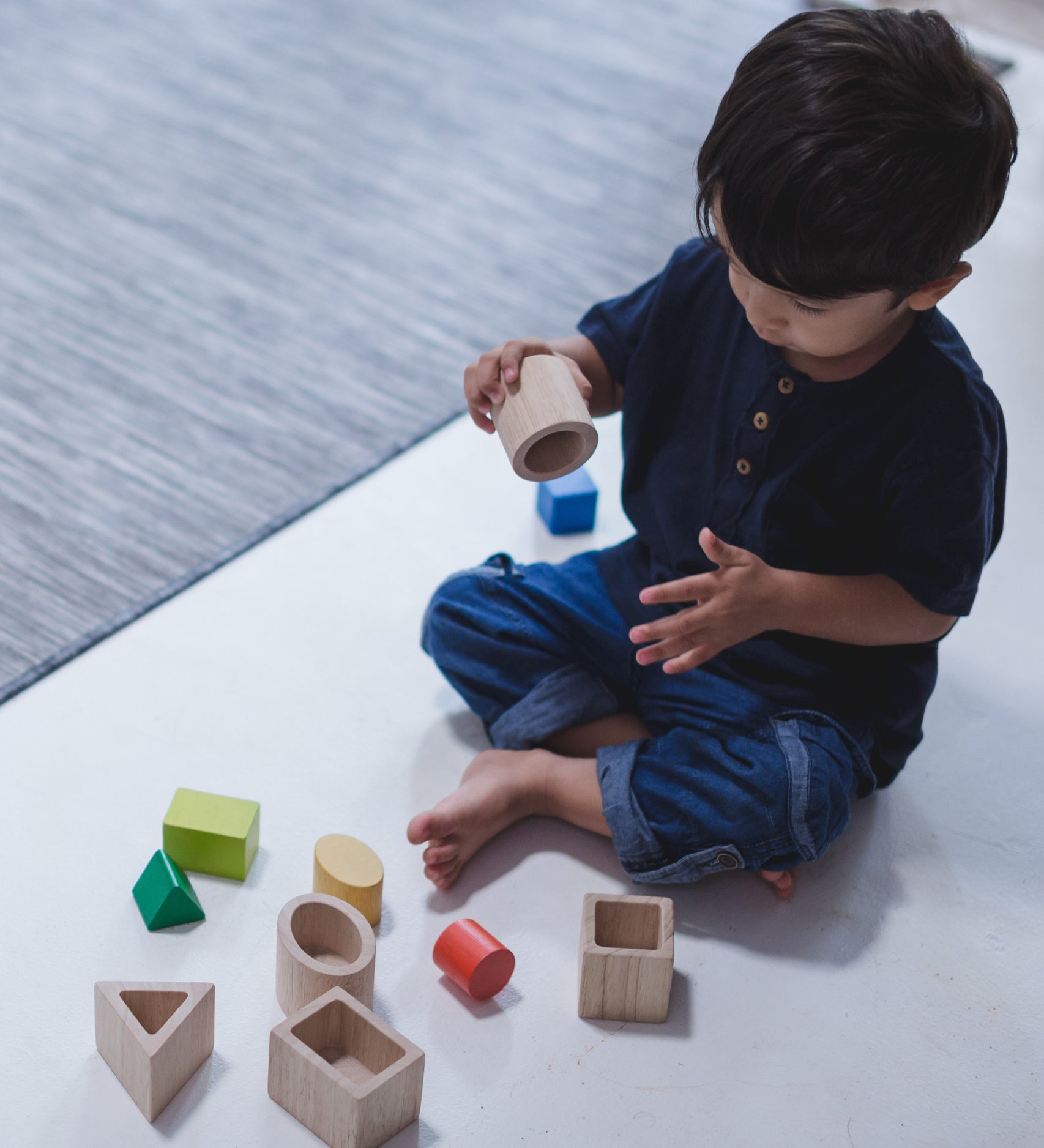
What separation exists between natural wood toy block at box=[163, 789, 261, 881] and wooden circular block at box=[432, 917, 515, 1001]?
6.4 inches

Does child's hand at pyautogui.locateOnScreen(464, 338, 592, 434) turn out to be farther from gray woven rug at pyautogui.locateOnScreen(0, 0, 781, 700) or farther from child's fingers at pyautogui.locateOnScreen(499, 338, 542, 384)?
gray woven rug at pyautogui.locateOnScreen(0, 0, 781, 700)

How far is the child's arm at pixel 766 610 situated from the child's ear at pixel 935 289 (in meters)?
0.20

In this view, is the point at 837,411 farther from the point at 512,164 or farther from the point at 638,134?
the point at 638,134

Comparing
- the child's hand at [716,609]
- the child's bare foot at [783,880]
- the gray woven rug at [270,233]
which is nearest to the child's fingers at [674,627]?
the child's hand at [716,609]

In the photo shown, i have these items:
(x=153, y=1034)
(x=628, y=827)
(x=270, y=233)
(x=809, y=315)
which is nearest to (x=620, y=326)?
(x=809, y=315)

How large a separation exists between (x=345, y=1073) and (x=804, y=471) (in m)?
0.52

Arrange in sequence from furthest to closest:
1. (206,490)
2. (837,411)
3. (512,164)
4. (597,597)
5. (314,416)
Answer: (512,164) < (314,416) < (206,490) < (597,597) < (837,411)

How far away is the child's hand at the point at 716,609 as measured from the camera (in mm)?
908

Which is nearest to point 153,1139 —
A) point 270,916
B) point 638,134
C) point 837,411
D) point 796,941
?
point 270,916

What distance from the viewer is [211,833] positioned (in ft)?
3.22

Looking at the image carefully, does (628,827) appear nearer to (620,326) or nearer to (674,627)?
(674,627)

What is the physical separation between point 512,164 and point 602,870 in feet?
4.22

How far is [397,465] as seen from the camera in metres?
1.46

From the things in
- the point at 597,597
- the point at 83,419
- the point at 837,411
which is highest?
the point at 837,411
